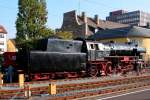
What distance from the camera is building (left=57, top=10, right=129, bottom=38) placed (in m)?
87.5

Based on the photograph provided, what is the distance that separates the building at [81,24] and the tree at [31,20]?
3450cm

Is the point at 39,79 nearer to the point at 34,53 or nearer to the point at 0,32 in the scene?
the point at 34,53

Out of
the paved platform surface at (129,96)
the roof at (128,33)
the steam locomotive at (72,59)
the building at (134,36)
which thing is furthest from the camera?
the roof at (128,33)

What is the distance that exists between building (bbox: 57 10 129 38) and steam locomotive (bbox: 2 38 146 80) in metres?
54.2

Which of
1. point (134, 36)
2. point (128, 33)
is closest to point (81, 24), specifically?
point (128, 33)

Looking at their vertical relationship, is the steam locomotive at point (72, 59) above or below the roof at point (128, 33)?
below

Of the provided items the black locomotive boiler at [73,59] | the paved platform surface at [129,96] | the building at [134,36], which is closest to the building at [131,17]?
the building at [134,36]

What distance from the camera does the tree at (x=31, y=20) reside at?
166 feet

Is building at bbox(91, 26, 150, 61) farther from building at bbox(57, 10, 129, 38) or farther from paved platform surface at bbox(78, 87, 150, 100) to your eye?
paved platform surface at bbox(78, 87, 150, 100)

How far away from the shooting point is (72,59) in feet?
86.7

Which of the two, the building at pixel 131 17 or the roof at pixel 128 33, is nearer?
the roof at pixel 128 33

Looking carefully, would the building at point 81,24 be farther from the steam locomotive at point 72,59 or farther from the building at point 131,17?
the building at point 131,17

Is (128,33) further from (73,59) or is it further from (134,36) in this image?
(73,59)

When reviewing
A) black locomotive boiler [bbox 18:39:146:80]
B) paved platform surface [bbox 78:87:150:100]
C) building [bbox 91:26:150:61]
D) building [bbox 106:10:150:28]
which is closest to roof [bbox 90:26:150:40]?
building [bbox 91:26:150:61]
